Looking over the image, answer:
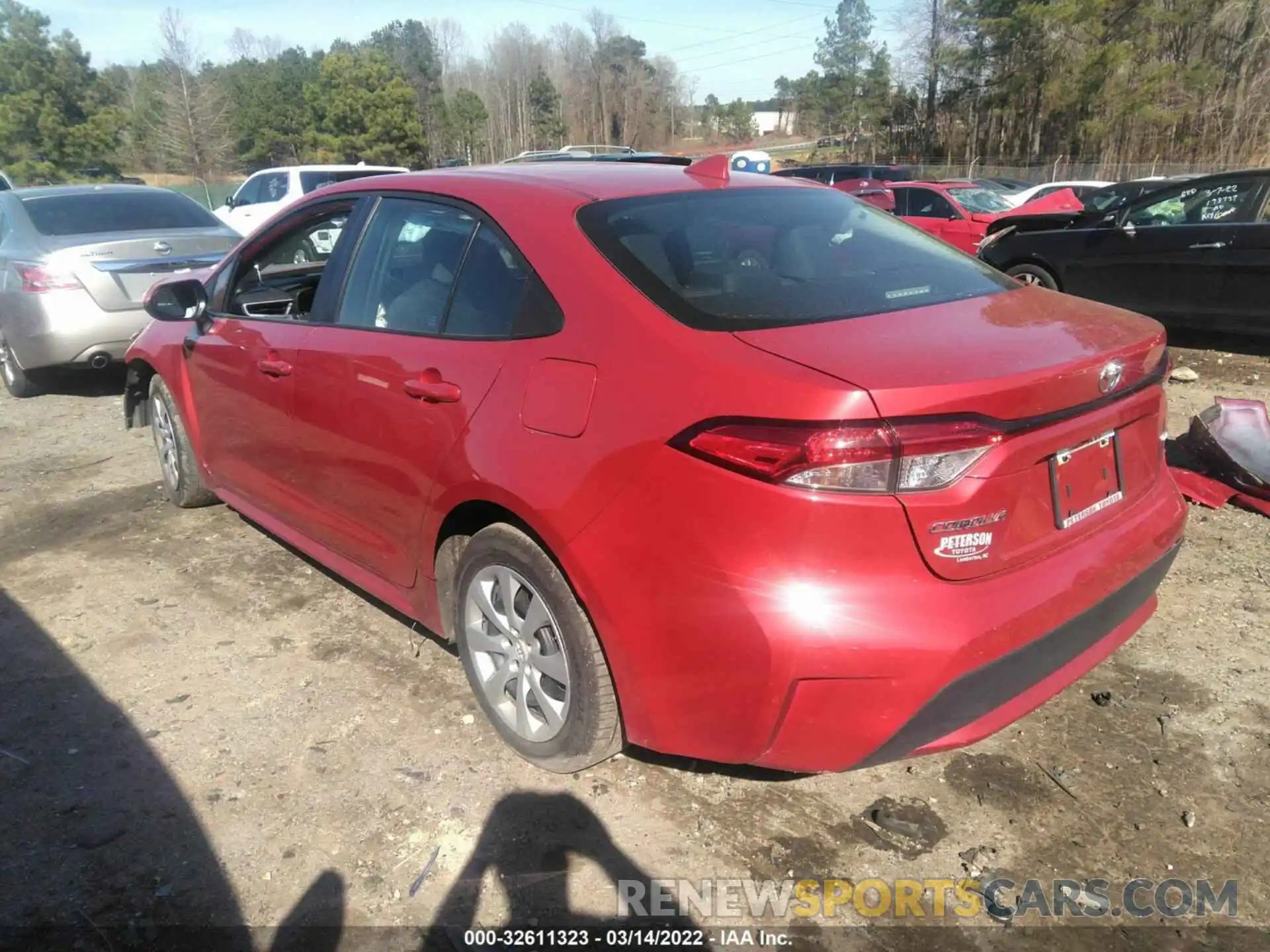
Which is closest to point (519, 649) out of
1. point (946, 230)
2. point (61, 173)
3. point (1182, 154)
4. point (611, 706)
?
point (611, 706)

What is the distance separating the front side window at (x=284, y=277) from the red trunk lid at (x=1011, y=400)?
6.92 feet

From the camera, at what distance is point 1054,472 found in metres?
2.24

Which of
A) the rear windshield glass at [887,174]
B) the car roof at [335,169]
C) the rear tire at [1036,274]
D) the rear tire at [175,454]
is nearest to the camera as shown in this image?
the rear tire at [175,454]

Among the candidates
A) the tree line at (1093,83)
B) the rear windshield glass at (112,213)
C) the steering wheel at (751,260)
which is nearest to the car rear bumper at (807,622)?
the steering wheel at (751,260)

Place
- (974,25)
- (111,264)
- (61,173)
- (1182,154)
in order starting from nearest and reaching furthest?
(111,264) < (1182,154) < (974,25) < (61,173)

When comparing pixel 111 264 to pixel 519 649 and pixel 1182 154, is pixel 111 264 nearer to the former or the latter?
pixel 519 649

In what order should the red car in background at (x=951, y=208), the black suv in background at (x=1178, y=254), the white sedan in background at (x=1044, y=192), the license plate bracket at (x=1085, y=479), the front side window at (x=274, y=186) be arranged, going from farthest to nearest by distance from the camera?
1. the white sedan in background at (x=1044, y=192)
2. the front side window at (x=274, y=186)
3. the red car in background at (x=951, y=208)
4. the black suv in background at (x=1178, y=254)
5. the license plate bracket at (x=1085, y=479)

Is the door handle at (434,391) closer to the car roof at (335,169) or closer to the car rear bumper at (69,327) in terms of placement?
the car rear bumper at (69,327)

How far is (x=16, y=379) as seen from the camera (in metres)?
7.68

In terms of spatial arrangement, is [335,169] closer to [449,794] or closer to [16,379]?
[16,379]

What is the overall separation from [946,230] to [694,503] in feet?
40.5

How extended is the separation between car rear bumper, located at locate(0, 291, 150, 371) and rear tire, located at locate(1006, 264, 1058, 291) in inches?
295

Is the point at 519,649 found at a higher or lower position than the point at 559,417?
lower

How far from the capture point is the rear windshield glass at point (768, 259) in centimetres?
243
